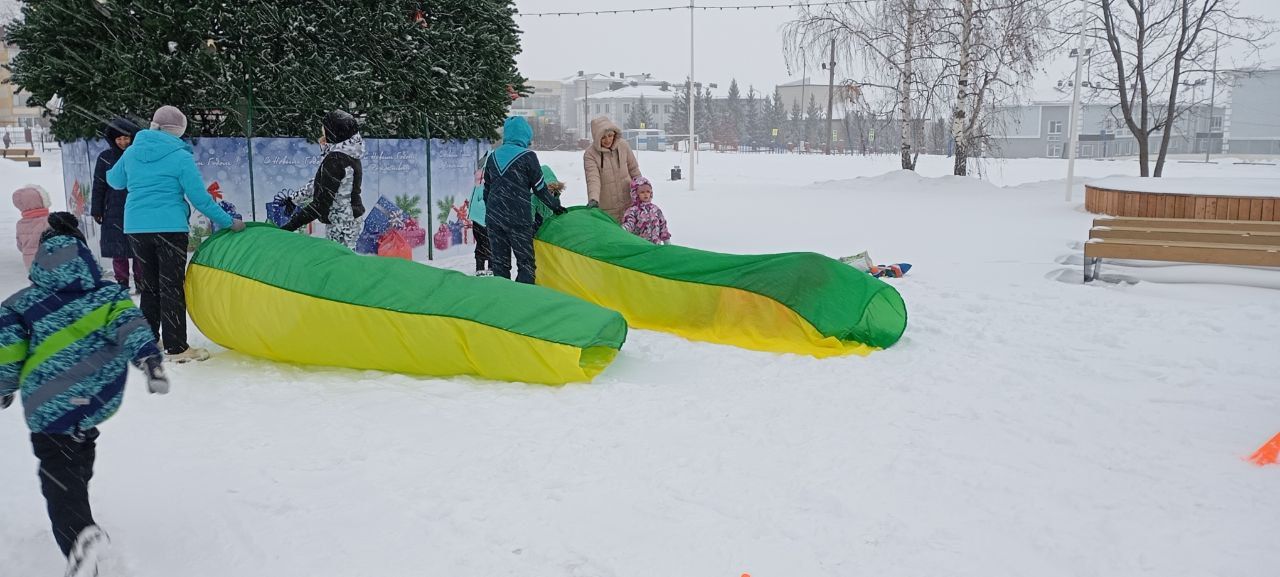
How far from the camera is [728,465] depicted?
12.7 feet

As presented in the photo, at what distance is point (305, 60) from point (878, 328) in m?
5.79

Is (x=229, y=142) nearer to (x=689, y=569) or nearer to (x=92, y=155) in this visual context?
(x=92, y=155)

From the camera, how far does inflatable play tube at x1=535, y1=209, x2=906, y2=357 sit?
582cm

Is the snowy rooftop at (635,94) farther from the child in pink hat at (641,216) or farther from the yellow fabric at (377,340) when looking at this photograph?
the yellow fabric at (377,340)

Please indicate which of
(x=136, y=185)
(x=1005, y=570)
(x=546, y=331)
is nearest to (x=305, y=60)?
(x=136, y=185)

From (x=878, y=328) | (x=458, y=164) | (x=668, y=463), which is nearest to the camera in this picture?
(x=668, y=463)

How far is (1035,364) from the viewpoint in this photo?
541 centimetres

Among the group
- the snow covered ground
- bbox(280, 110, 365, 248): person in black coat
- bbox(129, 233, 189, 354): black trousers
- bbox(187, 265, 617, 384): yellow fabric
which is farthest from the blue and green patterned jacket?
bbox(280, 110, 365, 248): person in black coat

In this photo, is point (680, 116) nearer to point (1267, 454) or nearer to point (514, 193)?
point (514, 193)

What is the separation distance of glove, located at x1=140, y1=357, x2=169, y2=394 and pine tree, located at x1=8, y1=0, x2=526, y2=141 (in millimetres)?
4928

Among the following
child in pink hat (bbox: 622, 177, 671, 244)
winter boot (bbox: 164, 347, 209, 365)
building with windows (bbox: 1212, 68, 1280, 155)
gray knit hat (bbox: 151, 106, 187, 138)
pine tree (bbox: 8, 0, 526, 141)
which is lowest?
winter boot (bbox: 164, 347, 209, 365)

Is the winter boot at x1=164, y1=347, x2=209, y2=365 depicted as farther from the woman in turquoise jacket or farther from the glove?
the glove

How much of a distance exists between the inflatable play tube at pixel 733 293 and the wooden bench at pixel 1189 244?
10.4 feet

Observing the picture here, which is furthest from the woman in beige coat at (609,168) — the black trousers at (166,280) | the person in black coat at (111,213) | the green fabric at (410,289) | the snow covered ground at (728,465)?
the person in black coat at (111,213)
